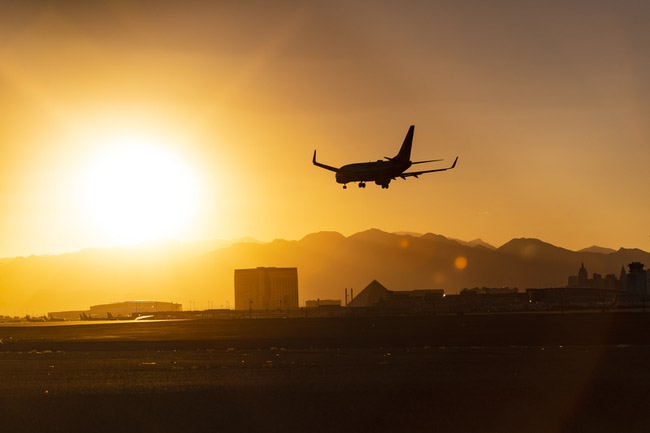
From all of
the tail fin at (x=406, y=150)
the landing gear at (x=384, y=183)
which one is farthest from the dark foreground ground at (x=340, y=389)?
the tail fin at (x=406, y=150)

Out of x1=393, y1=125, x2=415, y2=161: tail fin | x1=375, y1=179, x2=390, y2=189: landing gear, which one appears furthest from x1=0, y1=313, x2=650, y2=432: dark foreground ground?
x1=393, y1=125, x2=415, y2=161: tail fin

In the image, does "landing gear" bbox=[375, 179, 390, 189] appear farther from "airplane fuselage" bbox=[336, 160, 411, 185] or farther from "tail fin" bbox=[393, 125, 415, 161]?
"tail fin" bbox=[393, 125, 415, 161]

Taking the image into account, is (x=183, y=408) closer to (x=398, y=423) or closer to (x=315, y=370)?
(x=398, y=423)

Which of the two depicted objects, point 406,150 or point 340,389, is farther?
point 406,150

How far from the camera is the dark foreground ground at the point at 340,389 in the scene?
38656 mm

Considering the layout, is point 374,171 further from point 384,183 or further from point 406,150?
point 406,150

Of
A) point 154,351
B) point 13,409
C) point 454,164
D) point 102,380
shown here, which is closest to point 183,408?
point 13,409

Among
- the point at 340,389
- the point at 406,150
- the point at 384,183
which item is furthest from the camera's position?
the point at 406,150

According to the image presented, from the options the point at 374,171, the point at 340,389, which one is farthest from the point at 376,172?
the point at 340,389

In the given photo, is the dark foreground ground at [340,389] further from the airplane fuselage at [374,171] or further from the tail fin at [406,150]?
the tail fin at [406,150]

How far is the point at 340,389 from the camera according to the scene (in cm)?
5100

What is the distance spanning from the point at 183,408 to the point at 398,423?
11504mm

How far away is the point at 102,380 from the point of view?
59906 millimetres

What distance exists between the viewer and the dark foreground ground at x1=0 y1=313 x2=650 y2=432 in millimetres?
38656
